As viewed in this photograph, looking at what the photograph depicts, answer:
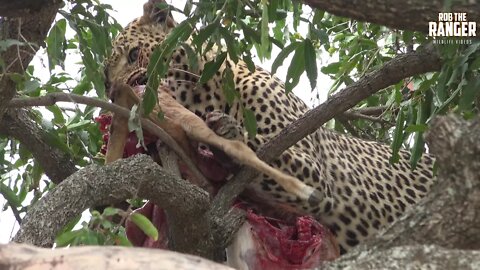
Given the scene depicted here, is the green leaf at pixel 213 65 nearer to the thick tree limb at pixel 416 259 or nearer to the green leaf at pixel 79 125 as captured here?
the green leaf at pixel 79 125

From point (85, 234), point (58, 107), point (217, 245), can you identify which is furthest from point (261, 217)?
point (85, 234)

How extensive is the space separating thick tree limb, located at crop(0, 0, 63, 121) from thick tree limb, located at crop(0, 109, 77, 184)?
520mm

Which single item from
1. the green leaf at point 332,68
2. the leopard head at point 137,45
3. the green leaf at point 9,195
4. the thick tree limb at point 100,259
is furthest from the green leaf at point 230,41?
the thick tree limb at point 100,259

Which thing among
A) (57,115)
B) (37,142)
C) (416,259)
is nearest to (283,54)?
(37,142)

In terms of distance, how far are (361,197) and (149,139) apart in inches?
41.2

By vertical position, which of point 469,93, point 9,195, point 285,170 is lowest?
point 9,195

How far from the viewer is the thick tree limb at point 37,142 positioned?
3588mm

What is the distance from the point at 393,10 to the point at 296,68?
1.01 metres

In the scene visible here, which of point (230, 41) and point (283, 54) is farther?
point (283, 54)

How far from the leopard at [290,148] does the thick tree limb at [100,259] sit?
197 cm

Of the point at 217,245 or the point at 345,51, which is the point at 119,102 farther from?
the point at 345,51

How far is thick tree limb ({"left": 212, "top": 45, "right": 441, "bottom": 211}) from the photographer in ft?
11.3

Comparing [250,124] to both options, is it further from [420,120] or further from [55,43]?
[55,43]

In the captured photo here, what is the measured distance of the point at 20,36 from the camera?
2922mm
